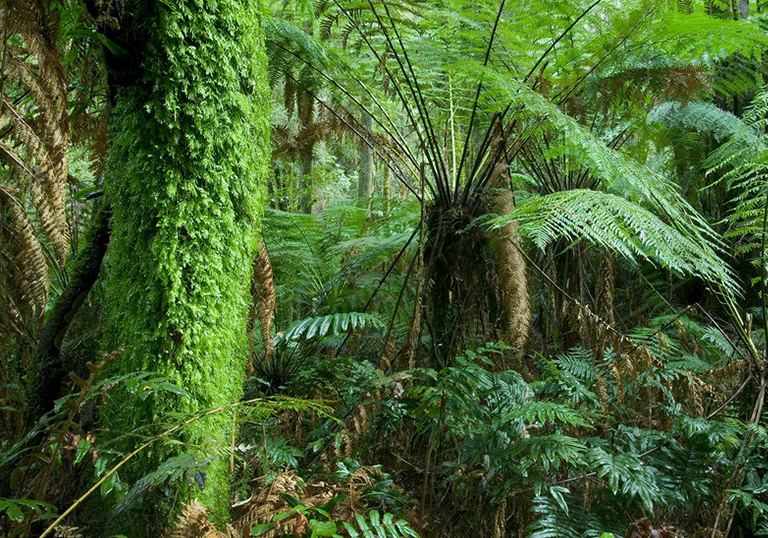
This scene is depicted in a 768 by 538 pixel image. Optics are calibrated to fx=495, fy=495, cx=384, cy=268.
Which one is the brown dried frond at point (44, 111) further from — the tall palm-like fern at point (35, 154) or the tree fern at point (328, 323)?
the tree fern at point (328, 323)

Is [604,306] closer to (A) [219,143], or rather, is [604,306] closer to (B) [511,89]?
(B) [511,89]

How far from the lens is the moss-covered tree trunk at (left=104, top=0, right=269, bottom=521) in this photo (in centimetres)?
124

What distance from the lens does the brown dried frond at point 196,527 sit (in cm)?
105

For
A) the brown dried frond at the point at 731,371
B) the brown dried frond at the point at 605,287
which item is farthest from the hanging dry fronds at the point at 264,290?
the brown dried frond at the point at 605,287

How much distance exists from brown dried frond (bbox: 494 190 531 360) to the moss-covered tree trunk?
127 centimetres

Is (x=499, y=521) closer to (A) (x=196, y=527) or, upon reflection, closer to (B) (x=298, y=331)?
(A) (x=196, y=527)

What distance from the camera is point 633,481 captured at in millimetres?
1440

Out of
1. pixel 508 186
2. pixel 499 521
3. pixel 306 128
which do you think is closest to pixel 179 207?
pixel 499 521

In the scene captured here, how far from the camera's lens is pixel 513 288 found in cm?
222

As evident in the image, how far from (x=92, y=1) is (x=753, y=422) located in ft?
8.14

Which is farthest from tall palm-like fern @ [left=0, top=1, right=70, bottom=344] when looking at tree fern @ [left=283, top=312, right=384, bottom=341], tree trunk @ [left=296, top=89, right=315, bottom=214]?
tree trunk @ [left=296, top=89, right=315, bottom=214]

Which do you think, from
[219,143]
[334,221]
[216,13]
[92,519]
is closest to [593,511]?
[92,519]

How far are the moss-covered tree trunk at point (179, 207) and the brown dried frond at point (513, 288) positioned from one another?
1.27m

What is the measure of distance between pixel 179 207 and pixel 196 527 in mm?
747
